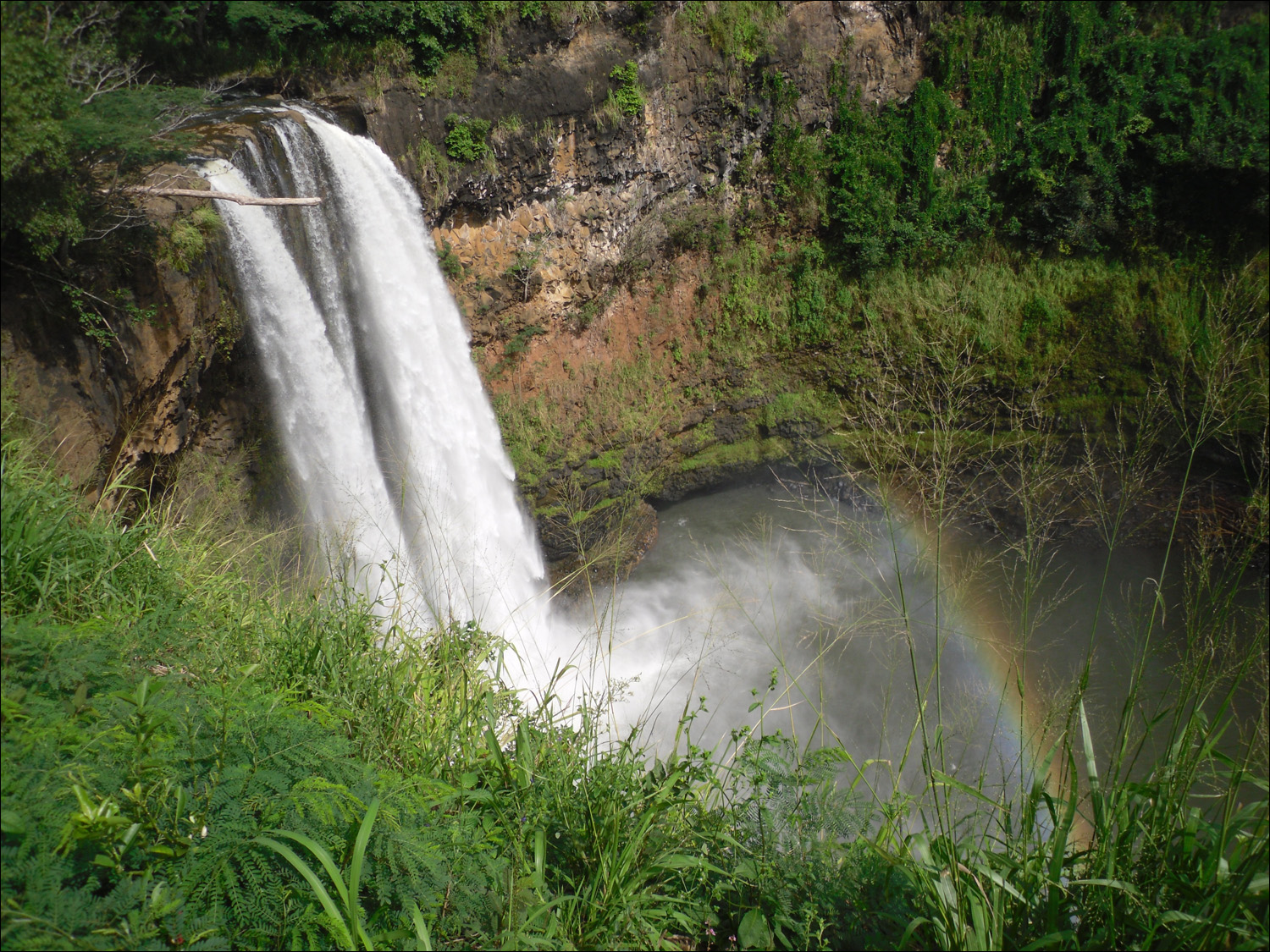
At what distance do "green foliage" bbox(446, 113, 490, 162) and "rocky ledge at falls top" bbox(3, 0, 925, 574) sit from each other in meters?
0.09

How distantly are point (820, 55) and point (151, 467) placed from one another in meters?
12.2

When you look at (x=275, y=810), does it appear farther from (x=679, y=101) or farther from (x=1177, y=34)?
(x=1177, y=34)

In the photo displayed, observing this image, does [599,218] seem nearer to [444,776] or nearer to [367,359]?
[367,359]

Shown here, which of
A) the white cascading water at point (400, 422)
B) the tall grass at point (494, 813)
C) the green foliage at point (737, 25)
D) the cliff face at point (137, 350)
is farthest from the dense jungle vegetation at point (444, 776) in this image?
the green foliage at point (737, 25)

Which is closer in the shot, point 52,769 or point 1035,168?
point 52,769

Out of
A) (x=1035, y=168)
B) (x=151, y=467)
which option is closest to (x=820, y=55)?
(x=1035, y=168)

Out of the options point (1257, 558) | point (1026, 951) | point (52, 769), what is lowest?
point (1257, 558)

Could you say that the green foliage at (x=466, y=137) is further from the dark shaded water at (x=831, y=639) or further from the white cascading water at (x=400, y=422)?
the dark shaded water at (x=831, y=639)

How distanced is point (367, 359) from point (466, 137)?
12.7 feet

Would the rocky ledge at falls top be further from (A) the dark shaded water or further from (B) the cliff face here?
(A) the dark shaded water

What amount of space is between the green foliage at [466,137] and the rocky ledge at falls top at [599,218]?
0.30ft

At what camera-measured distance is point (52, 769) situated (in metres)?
1.67

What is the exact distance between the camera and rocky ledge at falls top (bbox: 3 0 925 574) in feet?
33.4

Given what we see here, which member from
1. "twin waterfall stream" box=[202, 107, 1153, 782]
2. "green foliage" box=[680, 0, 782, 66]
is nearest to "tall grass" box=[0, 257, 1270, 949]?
"twin waterfall stream" box=[202, 107, 1153, 782]
